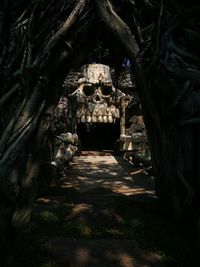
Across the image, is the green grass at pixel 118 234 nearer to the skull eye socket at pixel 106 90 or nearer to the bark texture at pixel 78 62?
the bark texture at pixel 78 62

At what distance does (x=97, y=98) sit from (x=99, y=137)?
9.81ft

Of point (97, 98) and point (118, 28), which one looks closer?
point (118, 28)

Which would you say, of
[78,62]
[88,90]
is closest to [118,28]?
[78,62]

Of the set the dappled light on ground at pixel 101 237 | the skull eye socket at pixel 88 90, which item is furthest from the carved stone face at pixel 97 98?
the dappled light on ground at pixel 101 237

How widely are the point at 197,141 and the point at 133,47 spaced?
1.55 m

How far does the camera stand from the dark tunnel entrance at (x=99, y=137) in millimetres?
19039

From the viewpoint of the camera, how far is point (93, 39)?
15.3 feet

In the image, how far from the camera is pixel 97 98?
1728cm

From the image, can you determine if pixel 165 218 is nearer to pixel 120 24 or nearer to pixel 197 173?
pixel 197 173

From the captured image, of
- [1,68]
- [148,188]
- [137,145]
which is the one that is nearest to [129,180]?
[148,188]

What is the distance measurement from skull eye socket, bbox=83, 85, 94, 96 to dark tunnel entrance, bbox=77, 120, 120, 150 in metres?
2.06

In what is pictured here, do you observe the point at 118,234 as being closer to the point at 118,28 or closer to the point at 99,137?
the point at 118,28

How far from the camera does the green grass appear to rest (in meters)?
3.17

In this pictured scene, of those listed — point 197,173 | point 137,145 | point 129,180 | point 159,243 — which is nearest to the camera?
point 159,243
